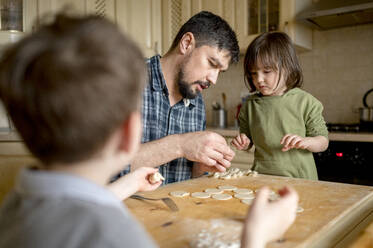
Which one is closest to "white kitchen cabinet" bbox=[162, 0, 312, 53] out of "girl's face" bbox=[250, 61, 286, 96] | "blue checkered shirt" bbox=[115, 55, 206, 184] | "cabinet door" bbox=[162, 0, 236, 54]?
"cabinet door" bbox=[162, 0, 236, 54]

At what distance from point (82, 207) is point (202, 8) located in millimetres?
2690

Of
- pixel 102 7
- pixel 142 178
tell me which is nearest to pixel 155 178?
pixel 142 178

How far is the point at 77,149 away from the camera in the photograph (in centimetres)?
37

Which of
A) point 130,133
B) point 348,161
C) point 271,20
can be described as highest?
point 271,20

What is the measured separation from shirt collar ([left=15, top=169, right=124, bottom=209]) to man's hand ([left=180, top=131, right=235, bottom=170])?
71 centimetres

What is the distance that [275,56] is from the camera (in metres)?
1.51

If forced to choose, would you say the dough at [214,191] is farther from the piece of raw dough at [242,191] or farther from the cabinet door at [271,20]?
the cabinet door at [271,20]

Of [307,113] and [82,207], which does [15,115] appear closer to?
[82,207]

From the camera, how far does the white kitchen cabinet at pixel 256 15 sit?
2.31m

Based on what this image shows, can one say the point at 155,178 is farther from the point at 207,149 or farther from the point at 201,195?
the point at 207,149

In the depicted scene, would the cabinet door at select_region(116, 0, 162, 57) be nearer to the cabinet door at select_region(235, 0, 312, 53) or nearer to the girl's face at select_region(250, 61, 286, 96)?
the cabinet door at select_region(235, 0, 312, 53)

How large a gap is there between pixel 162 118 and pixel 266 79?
533 mm

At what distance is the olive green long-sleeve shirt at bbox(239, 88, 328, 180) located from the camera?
1450mm

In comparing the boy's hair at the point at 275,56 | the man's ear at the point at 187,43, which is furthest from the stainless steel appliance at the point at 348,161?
the man's ear at the point at 187,43
